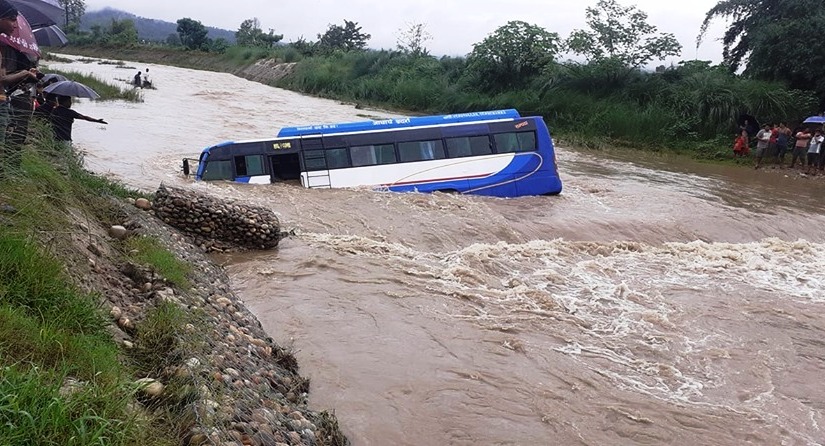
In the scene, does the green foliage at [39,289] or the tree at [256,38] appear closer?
the green foliage at [39,289]

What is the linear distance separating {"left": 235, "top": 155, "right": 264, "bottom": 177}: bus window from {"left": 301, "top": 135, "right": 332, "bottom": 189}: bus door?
36.6 inches

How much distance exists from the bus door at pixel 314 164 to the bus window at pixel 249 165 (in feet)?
3.05

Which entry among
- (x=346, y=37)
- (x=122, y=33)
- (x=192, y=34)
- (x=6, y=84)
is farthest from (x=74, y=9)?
(x=6, y=84)

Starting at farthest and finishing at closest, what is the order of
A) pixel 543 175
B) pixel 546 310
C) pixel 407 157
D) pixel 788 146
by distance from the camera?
pixel 788 146
pixel 543 175
pixel 407 157
pixel 546 310

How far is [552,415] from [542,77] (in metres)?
32.2

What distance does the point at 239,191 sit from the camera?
13930 millimetres

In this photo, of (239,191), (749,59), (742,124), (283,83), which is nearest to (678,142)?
(742,124)

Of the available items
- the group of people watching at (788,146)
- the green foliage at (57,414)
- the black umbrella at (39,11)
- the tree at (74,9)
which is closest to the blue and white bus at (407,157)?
the black umbrella at (39,11)

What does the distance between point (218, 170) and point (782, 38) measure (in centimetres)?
2343

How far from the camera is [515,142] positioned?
620 inches

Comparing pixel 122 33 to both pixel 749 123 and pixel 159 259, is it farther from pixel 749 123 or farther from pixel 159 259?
pixel 159 259

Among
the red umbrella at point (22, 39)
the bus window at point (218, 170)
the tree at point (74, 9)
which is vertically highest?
the tree at point (74, 9)

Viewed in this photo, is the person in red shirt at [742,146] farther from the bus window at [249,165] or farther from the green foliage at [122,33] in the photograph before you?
the green foliage at [122,33]

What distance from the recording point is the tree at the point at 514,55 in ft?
122
